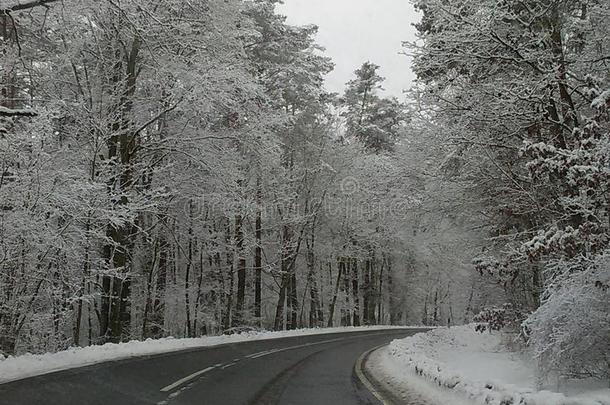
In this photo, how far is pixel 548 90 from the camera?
1188cm

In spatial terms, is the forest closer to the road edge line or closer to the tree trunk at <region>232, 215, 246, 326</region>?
the tree trunk at <region>232, 215, 246, 326</region>

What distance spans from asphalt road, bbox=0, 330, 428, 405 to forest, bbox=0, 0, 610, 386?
2.93 meters

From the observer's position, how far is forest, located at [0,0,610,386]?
30.4 feet

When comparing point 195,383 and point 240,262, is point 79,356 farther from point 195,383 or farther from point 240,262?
point 240,262

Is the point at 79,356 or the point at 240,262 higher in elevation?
the point at 240,262

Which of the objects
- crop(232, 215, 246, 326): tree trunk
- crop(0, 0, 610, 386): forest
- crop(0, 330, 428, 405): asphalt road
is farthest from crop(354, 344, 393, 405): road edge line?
crop(232, 215, 246, 326): tree trunk

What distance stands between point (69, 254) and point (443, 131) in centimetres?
980

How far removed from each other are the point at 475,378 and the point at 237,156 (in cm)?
1181

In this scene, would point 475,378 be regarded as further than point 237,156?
No

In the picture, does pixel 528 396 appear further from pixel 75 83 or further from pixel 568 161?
pixel 75 83

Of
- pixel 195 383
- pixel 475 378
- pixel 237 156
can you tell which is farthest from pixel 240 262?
pixel 475 378

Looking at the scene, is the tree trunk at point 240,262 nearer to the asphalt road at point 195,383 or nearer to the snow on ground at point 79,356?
the snow on ground at point 79,356

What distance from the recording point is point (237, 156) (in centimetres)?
1897

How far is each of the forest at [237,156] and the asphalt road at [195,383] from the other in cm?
293
